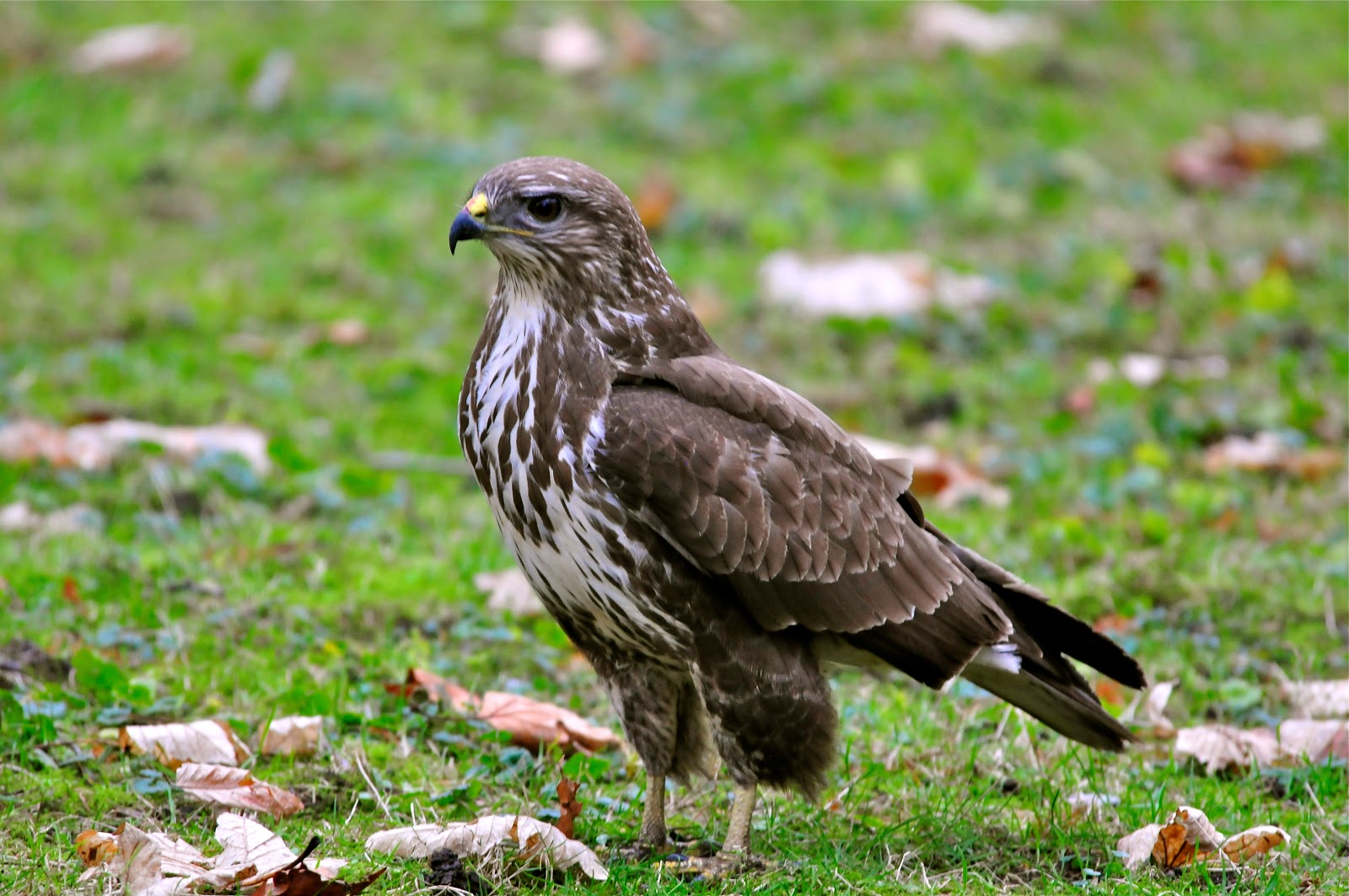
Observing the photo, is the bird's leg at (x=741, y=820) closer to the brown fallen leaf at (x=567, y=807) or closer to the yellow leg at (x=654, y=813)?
the yellow leg at (x=654, y=813)

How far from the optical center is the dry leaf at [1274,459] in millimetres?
6812

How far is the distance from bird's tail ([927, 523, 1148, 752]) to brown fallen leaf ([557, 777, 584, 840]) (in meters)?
1.06

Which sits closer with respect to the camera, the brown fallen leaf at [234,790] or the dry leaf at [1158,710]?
the brown fallen leaf at [234,790]

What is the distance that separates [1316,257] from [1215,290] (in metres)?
0.75

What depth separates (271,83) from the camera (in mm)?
10141

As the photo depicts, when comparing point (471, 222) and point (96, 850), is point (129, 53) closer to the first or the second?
point (471, 222)

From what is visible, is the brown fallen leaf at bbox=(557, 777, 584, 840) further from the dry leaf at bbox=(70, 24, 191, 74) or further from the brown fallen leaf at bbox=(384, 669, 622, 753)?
the dry leaf at bbox=(70, 24, 191, 74)

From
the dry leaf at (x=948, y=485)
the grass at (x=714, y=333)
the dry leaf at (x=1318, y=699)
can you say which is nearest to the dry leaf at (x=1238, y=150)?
the grass at (x=714, y=333)

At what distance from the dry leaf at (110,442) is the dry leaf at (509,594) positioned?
1.28 meters

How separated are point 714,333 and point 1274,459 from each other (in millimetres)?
2642

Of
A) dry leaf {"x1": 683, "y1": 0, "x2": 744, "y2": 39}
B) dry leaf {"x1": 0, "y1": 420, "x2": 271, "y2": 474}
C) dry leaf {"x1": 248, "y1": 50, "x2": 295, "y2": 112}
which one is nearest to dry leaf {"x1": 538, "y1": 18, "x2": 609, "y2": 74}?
dry leaf {"x1": 683, "y1": 0, "x2": 744, "y2": 39}

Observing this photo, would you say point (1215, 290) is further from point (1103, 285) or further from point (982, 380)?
point (982, 380)

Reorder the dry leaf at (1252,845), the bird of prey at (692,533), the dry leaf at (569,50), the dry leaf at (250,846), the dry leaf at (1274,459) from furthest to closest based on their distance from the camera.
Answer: the dry leaf at (569,50) → the dry leaf at (1274,459) → the dry leaf at (1252,845) → the bird of prey at (692,533) → the dry leaf at (250,846)

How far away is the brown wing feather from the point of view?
3949 millimetres
